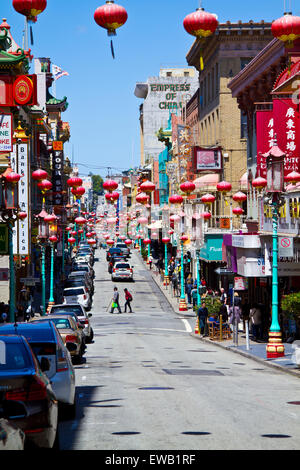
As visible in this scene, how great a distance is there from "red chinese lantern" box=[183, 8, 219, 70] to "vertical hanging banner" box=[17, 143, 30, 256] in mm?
42105

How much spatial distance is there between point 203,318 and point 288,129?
992 centimetres

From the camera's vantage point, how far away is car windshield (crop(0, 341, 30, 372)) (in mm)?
10219

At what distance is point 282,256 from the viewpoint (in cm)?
3064

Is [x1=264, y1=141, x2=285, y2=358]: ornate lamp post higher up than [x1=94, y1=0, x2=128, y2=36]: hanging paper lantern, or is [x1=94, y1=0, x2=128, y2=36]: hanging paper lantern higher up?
[x1=94, y1=0, x2=128, y2=36]: hanging paper lantern

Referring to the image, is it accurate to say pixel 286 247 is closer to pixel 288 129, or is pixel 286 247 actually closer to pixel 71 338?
pixel 288 129

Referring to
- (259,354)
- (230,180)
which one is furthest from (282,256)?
(230,180)

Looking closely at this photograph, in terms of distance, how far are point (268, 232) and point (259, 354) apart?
669 cm

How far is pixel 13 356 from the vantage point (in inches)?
411

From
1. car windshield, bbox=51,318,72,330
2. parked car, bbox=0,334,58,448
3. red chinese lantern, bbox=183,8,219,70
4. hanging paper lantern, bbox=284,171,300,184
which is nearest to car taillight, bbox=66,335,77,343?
car windshield, bbox=51,318,72,330

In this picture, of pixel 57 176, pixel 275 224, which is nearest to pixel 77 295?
pixel 275 224

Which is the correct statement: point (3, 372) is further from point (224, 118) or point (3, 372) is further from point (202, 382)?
point (224, 118)

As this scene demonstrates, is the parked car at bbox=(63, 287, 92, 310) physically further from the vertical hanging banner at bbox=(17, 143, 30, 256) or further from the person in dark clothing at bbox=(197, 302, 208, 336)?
the person in dark clothing at bbox=(197, 302, 208, 336)

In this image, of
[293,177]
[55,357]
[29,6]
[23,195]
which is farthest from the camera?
[23,195]

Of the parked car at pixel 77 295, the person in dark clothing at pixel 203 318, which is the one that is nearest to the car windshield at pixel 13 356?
the person in dark clothing at pixel 203 318
